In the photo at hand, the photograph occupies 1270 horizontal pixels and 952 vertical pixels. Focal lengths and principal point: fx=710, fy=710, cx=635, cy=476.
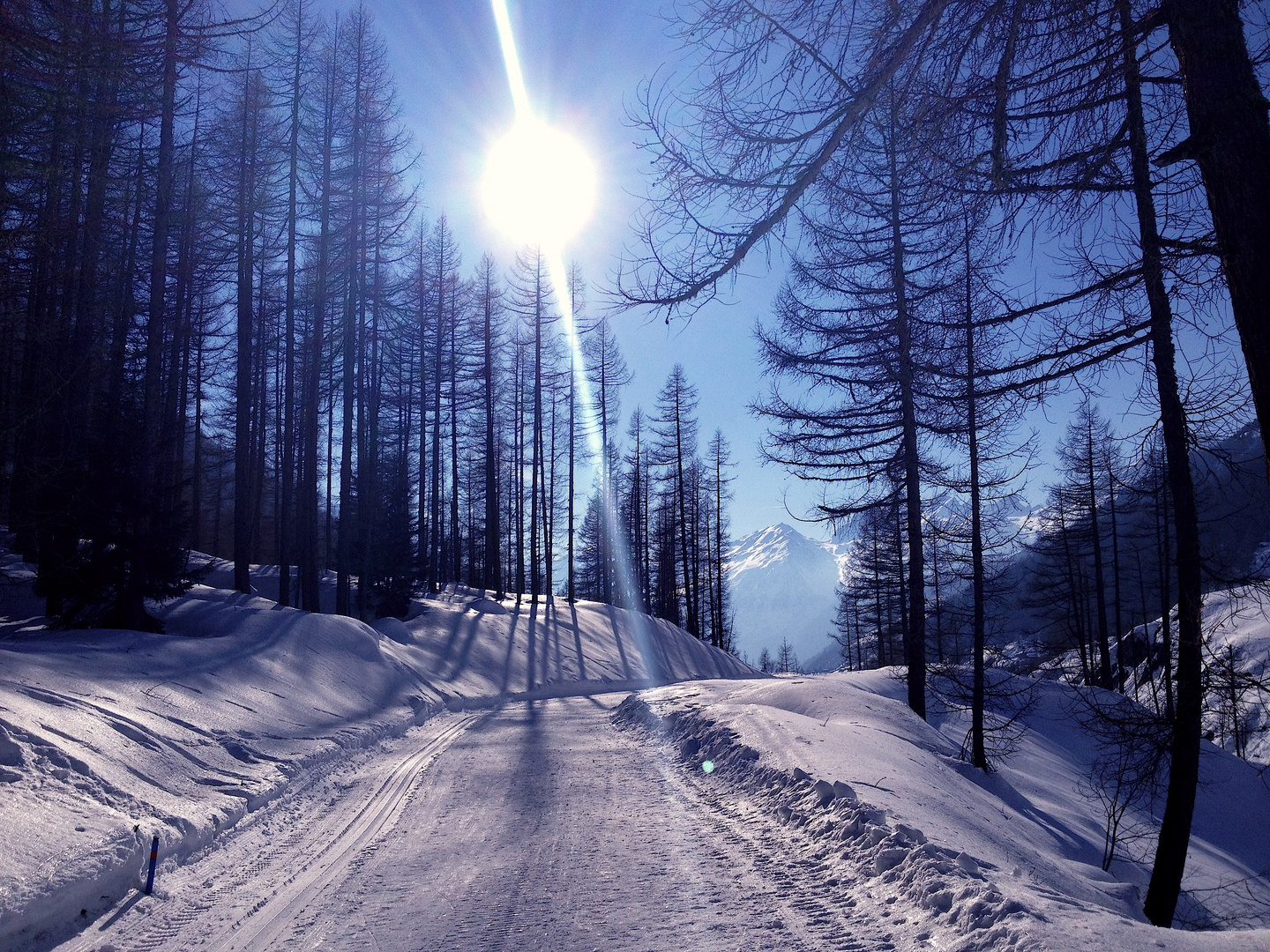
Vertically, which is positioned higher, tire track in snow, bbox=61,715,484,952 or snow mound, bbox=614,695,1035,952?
snow mound, bbox=614,695,1035,952

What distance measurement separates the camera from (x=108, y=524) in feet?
42.4

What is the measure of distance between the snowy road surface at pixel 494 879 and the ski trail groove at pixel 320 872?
0.6 inches

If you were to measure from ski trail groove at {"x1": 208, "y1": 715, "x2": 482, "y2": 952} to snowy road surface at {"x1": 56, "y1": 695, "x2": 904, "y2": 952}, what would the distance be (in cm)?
2

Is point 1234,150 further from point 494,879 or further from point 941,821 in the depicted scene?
point 494,879

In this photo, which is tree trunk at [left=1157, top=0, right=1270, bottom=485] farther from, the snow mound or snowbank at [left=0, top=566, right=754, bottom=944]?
snowbank at [left=0, top=566, right=754, bottom=944]

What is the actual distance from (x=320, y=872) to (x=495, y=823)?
1637 millimetres

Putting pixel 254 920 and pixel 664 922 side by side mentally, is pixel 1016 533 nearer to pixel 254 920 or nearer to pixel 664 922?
pixel 664 922

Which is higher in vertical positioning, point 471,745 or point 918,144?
point 918,144

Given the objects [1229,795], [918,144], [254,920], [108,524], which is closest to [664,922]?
[254,920]

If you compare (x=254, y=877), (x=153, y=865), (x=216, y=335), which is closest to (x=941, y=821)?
(x=254, y=877)

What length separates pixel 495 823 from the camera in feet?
21.0

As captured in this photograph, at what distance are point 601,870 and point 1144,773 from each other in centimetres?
596

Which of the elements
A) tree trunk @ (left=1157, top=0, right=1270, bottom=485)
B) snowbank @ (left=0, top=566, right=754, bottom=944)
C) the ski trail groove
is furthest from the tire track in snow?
tree trunk @ (left=1157, top=0, right=1270, bottom=485)

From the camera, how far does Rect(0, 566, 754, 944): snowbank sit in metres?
4.78
